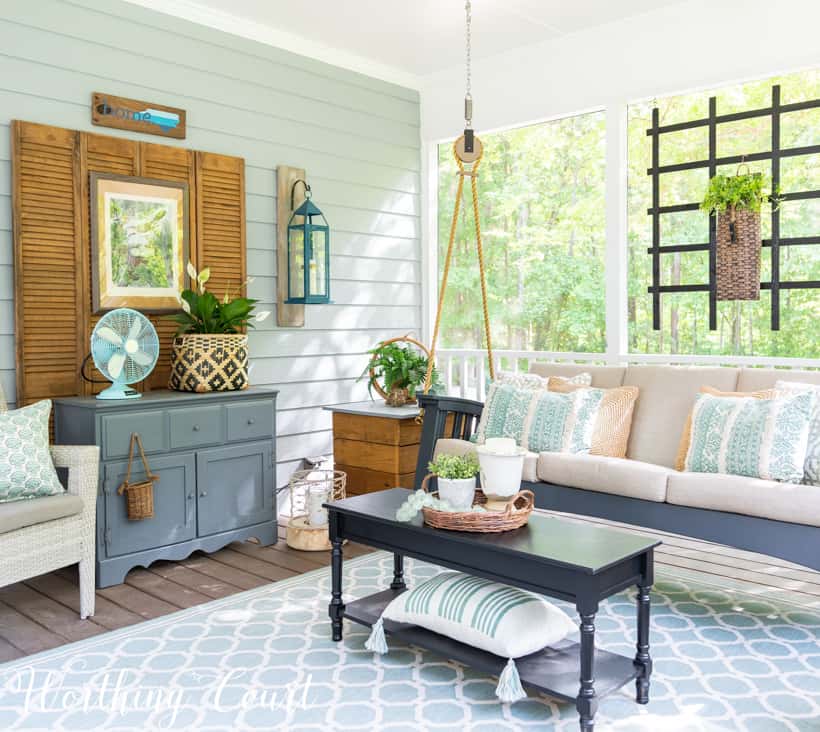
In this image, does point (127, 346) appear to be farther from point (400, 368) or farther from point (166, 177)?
point (400, 368)

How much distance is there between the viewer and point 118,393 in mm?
3838

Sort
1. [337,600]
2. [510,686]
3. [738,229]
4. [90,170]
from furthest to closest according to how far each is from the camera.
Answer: [738,229] → [90,170] → [337,600] → [510,686]

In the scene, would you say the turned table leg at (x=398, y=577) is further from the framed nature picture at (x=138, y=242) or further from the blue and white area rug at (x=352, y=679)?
the framed nature picture at (x=138, y=242)

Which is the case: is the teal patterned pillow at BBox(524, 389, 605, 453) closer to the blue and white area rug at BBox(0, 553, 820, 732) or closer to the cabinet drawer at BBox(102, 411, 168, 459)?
the blue and white area rug at BBox(0, 553, 820, 732)

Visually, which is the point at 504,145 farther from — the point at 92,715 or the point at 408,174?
the point at 92,715

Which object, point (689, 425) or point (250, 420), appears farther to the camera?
point (250, 420)

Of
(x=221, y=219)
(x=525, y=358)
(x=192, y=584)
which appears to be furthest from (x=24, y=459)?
(x=525, y=358)

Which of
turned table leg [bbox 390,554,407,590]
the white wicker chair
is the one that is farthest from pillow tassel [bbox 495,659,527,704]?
the white wicker chair

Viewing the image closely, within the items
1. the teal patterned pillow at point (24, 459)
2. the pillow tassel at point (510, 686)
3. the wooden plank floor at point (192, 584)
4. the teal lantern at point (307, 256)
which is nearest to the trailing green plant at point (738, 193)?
the wooden plank floor at point (192, 584)

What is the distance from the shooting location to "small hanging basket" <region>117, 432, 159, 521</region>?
366 cm

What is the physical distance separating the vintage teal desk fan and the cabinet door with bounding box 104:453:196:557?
0.37m

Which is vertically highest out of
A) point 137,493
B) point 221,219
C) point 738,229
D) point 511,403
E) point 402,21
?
point 402,21

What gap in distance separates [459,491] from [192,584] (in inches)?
64.8

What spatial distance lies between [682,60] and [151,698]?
4122 mm
